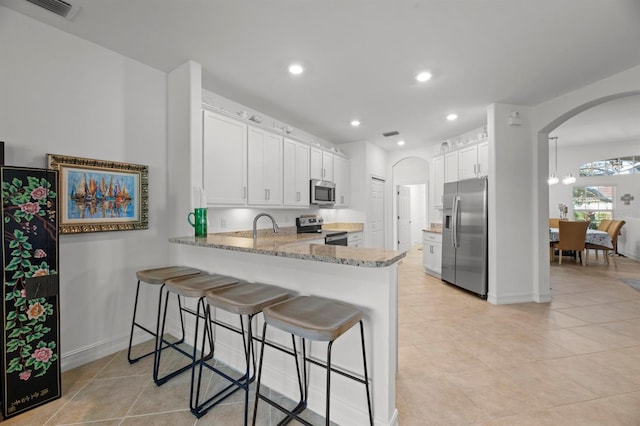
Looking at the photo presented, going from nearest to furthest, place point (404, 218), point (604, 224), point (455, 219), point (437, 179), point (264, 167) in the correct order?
point (264, 167) → point (455, 219) → point (437, 179) → point (604, 224) → point (404, 218)

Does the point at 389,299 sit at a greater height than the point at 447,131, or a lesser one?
lesser

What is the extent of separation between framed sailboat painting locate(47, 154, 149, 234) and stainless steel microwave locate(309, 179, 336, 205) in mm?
2357

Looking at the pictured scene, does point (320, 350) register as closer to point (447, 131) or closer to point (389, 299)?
point (389, 299)

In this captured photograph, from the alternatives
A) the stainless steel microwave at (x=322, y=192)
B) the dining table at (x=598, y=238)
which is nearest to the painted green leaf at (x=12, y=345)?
the stainless steel microwave at (x=322, y=192)

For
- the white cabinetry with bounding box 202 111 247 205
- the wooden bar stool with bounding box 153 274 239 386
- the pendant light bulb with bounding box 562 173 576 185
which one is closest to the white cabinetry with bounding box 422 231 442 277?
the white cabinetry with bounding box 202 111 247 205

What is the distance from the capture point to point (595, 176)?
6.96 m

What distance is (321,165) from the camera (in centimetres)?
462

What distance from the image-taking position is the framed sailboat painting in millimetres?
2088

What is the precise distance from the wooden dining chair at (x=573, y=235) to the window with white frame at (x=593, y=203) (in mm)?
2068

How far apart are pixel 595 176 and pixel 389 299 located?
897 centimetres

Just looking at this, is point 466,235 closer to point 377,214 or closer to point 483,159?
point 483,159

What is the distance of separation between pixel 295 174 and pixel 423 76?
211 centimetres

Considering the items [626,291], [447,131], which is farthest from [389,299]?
[626,291]

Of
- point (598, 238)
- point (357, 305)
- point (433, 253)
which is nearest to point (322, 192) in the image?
point (433, 253)
